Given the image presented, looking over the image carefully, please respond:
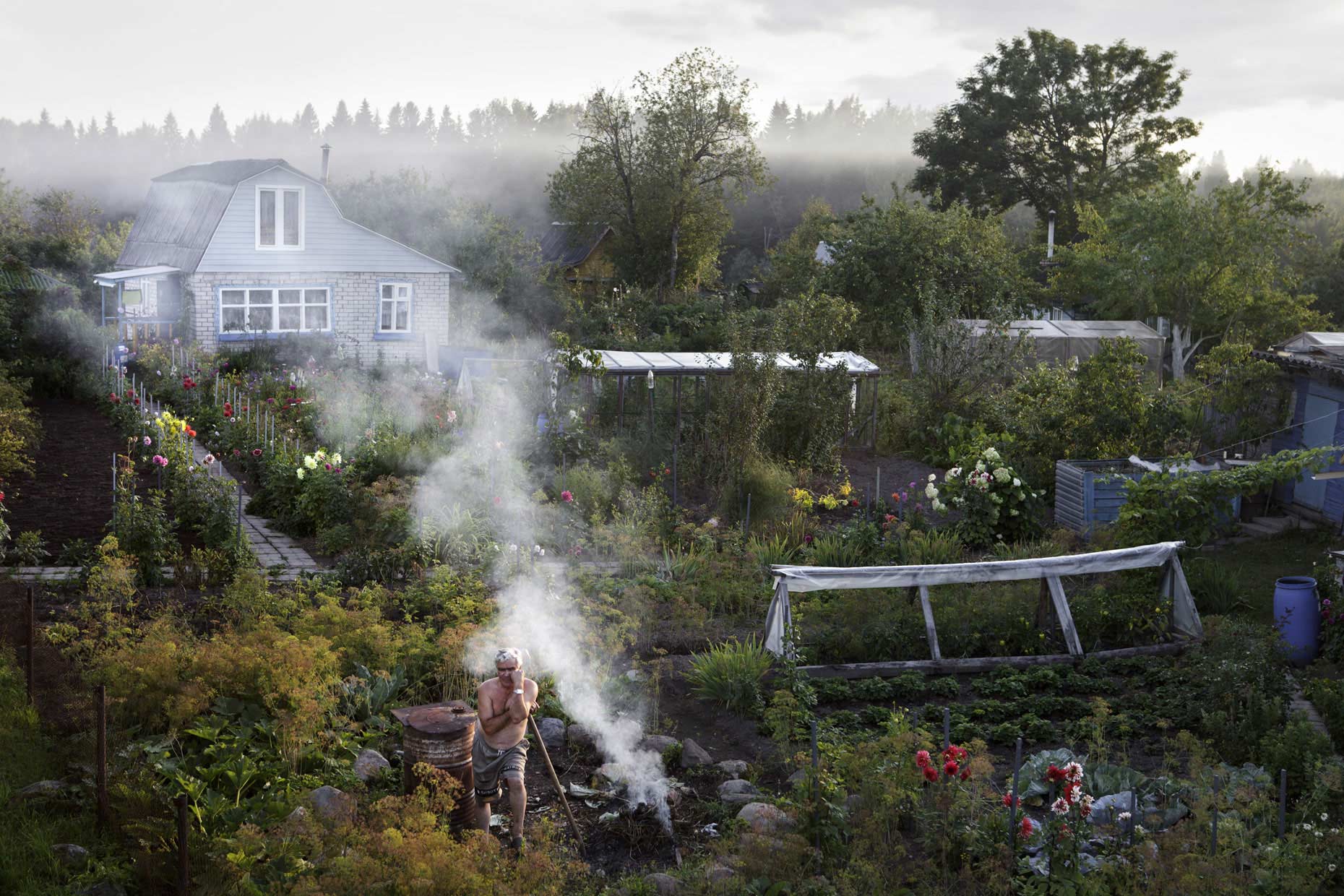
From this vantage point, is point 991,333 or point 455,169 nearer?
point 991,333

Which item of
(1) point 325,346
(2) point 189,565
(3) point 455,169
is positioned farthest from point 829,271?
(3) point 455,169

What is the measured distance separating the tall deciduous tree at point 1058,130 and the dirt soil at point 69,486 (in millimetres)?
33180

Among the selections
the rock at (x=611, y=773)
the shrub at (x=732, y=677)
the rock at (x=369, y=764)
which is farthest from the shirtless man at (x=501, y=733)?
the shrub at (x=732, y=677)

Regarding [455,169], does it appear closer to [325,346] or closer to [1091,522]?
[325,346]

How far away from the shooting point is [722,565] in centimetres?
1094

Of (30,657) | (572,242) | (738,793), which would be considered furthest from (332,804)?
(572,242)

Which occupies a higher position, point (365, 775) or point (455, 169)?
point (455, 169)

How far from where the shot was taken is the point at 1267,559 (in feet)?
41.3

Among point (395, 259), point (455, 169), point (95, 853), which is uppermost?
point (455, 169)

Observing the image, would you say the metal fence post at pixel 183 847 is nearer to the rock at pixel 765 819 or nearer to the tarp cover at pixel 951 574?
the rock at pixel 765 819

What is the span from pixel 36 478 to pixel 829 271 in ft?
63.4

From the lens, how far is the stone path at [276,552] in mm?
10664

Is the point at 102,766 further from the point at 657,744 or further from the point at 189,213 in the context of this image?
→ the point at 189,213

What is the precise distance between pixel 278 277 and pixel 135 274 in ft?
9.68
